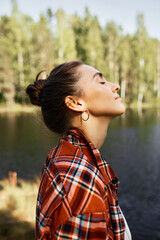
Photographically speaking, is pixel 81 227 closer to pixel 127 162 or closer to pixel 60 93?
pixel 60 93

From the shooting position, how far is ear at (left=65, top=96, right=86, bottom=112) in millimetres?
1150

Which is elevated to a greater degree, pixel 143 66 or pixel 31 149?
pixel 143 66

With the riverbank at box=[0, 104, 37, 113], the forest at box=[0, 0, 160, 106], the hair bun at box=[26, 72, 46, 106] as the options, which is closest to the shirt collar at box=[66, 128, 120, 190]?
the hair bun at box=[26, 72, 46, 106]

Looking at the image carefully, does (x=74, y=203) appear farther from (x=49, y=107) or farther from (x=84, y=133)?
(x=49, y=107)

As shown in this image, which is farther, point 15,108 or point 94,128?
point 15,108

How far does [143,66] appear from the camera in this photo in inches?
1510

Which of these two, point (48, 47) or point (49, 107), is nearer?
point (49, 107)

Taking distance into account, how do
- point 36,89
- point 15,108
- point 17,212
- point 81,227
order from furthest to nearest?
point 15,108
point 17,212
point 36,89
point 81,227

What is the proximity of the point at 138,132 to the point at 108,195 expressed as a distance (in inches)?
637

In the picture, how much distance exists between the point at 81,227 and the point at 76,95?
0.67m

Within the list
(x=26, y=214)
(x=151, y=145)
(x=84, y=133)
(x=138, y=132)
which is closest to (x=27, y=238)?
(x=26, y=214)

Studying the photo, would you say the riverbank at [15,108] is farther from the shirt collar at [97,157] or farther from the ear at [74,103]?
the shirt collar at [97,157]

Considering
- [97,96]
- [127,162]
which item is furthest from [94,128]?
[127,162]

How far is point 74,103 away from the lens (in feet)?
3.80
